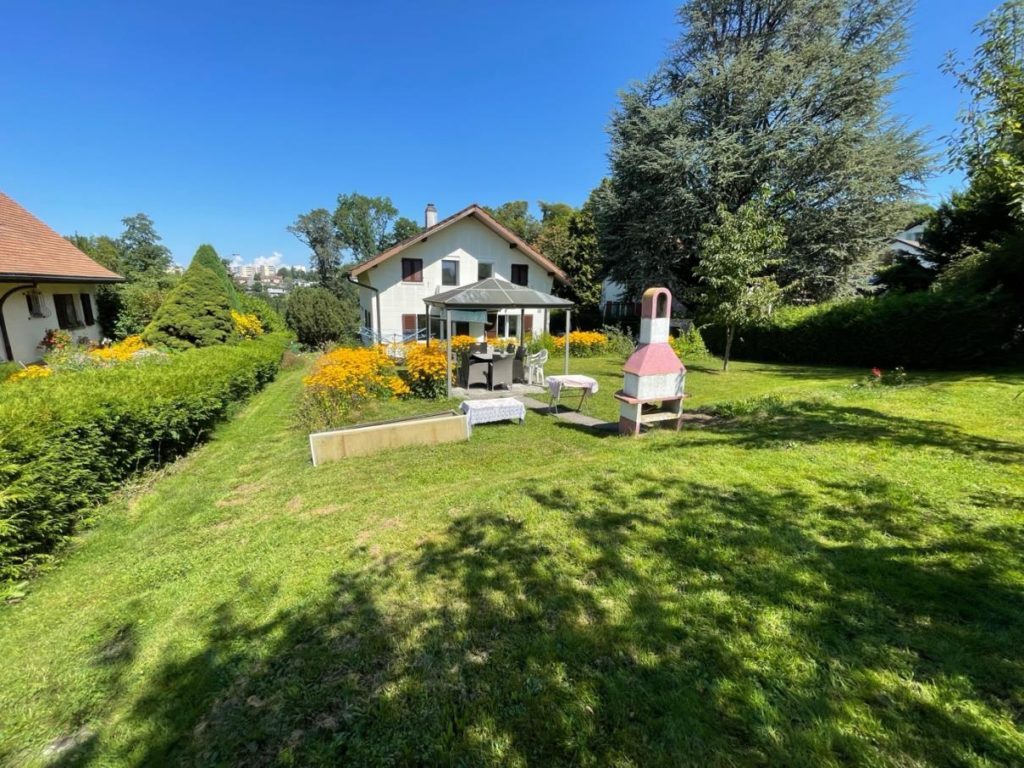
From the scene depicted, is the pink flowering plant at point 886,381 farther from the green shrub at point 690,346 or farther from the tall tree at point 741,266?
the green shrub at point 690,346

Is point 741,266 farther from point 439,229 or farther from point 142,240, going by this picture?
point 142,240

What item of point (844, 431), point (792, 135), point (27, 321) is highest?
point (792, 135)

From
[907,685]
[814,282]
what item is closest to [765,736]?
[907,685]

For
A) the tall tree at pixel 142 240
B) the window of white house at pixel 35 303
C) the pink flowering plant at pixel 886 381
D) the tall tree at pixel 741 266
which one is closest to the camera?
the pink flowering plant at pixel 886 381

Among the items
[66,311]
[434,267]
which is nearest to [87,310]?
[66,311]

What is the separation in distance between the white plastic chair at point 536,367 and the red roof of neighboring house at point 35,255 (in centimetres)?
1416

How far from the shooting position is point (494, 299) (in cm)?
1102

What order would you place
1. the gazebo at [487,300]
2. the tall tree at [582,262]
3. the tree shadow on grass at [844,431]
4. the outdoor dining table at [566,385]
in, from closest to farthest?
the tree shadow on grass at [844,431] < the outdoor dining table at [566,385] < the gazebo at [487,300] < the tall tree at [582,262]

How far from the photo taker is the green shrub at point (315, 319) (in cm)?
2388

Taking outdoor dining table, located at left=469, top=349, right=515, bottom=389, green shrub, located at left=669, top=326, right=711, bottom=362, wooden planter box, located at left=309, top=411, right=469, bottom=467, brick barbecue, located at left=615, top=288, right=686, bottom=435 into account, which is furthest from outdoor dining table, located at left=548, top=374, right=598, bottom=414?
green shrub, located at left=669, top=326, right=711, bottom=362

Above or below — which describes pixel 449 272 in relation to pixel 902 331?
above

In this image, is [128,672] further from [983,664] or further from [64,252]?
[64,252]

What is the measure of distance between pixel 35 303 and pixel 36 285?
0.88 meters

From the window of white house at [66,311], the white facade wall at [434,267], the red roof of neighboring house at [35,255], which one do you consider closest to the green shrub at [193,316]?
the red roof of neighboring house at [35,255]
